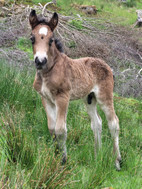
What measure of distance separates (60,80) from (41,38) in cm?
73

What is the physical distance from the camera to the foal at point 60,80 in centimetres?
462

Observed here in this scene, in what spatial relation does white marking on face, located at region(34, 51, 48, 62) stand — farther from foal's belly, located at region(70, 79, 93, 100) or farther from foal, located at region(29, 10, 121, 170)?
foal's belly, located at region(70, 79, 93, 100)

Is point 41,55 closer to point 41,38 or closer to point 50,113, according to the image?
point 41,38

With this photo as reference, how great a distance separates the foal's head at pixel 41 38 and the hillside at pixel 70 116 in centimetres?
88

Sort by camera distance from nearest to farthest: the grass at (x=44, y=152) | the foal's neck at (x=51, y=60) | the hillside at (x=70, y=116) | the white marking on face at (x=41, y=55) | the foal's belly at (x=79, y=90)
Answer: the grass at (x=44, y=152), the hillside at (x=70, y=116), the white marking on face at (x=41, y=55), the foal's neck at (x=51, y=60), the foal's belly at (x=79, y=90)

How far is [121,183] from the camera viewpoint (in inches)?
178

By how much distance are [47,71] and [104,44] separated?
313 inches

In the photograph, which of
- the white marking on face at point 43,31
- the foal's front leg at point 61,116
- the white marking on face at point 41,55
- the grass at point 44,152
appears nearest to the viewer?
the grass at point 44,152

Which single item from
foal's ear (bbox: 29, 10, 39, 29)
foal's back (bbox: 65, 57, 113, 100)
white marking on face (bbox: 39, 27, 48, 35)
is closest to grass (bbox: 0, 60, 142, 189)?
foal's back (bbox: 65, 57, 113, 100)

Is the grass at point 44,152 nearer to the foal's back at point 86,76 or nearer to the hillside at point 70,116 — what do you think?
the hillside at point 70,116

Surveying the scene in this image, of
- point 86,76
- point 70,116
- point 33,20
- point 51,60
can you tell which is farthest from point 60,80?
point 70,116

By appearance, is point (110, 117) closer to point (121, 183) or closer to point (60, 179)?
point (121, 183)

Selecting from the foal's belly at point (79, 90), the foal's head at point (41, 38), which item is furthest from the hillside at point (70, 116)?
the foal's head at point (41, 38)

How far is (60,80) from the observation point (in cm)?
484
